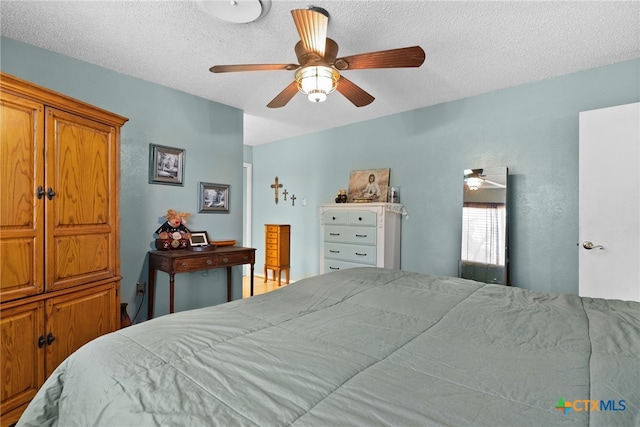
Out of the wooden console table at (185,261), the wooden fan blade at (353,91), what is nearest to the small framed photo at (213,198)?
the wooden console table at (185,261)

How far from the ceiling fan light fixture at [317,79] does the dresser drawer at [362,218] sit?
199 cm

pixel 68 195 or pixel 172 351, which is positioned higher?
pixel 68 195

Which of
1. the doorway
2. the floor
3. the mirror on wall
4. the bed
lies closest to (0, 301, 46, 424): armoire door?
the bed

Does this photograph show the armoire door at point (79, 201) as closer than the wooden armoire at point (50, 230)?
No

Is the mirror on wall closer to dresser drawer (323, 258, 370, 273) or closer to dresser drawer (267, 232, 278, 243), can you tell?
dresser drawer (323, 258, 370, 273)

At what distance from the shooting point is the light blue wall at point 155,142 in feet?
8.24

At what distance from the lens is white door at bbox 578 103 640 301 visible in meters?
2.32

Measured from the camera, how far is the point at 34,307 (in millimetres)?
1751

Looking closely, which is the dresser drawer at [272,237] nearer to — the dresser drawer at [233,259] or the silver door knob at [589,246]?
the dresser drawer at [233,259]

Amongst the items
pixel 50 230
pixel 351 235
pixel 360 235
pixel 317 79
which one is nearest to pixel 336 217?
pixel 351 235

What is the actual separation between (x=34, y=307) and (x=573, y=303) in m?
2.80

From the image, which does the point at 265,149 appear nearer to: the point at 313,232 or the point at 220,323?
the point at 313,232

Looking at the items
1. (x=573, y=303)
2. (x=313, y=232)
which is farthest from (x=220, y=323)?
(x=313, y=232)

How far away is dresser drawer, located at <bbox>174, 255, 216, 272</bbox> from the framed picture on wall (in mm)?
1999
